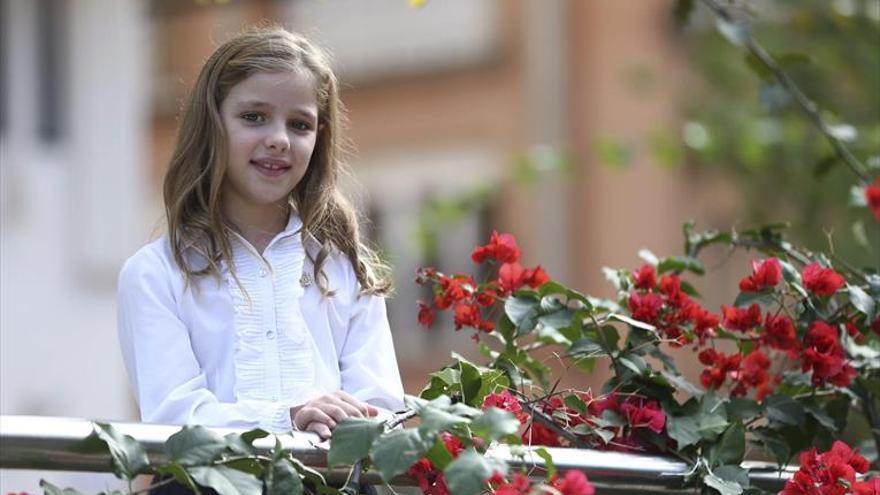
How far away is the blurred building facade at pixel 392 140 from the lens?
9.89 metres

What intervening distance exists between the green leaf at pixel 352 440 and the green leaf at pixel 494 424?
5.8 inches

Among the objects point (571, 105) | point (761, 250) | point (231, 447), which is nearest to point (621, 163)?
point (761, 250)

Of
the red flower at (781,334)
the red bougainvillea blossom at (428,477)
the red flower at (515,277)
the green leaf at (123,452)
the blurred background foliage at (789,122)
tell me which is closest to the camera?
the green leaf at (123,452)

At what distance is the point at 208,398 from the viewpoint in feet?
7.34

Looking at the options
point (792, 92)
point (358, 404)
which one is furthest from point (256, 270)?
point (792, 92)

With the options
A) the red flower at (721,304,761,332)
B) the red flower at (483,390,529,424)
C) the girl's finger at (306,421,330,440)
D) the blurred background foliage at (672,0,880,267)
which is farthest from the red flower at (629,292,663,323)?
the blurred background foliage at (672,0,880,267)

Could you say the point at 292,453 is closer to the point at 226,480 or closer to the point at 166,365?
the point at 226,480

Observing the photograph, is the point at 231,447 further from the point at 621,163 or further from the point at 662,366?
the point at 621,163

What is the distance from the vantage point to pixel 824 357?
8.59ft

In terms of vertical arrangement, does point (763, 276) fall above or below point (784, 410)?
above

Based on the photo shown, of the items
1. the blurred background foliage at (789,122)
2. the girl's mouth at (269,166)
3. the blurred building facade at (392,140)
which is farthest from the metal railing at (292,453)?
the blurred building facade at (392,140)

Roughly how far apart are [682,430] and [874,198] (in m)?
0.88

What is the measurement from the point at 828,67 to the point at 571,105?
516 centimetres

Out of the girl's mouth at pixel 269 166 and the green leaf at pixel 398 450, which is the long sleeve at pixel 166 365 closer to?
the girl's mouth at pixel 269 166
